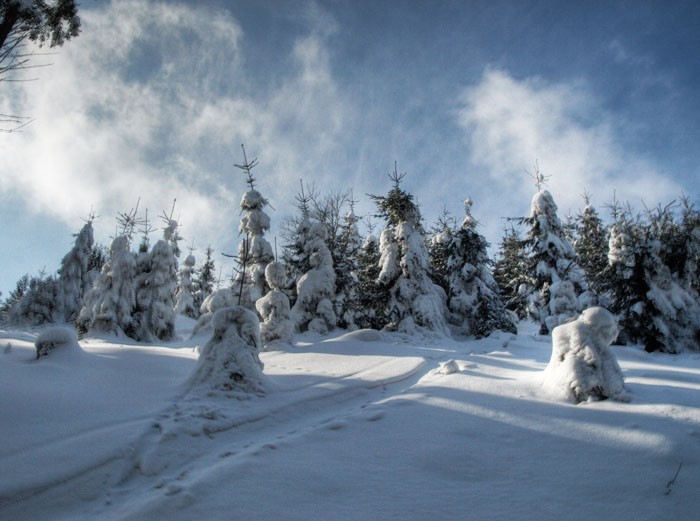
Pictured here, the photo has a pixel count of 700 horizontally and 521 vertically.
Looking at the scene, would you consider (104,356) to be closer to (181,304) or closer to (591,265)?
(591,265)

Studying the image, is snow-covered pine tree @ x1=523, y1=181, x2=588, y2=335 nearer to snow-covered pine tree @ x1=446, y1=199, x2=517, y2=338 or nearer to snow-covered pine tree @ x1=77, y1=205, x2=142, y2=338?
snow-covered pine tree @ x1=446, y1=199, x2=517, y2=338

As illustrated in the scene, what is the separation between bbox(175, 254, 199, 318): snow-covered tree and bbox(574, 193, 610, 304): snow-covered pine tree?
31.4 m

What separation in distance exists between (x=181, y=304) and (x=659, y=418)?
34.9 meters

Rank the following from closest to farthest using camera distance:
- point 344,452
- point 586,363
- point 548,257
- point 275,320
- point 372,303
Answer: point 344,452
point 586,363
point 275,320
point 372,303
point 548,257

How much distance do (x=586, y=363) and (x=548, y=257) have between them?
1559cm

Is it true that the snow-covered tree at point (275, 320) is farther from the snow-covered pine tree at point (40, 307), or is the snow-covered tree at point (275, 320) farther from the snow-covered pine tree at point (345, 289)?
the snow-covered pine tree at point (40, 307)

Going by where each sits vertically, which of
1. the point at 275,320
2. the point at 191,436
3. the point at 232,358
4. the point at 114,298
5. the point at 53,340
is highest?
the point at 114,298

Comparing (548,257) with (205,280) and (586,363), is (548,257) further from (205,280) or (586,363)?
(205,280)

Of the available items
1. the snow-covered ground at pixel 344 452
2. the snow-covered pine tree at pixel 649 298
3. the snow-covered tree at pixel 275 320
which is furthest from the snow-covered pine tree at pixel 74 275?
the snow-covered pine tree at pixel 649 298

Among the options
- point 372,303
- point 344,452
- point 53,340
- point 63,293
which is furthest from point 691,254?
point 63,293

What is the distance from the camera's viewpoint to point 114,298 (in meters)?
17.0

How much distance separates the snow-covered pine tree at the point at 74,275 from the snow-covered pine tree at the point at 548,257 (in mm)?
29577

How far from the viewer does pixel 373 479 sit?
286cm

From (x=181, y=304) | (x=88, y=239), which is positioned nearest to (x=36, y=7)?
(x=88, y=239)
